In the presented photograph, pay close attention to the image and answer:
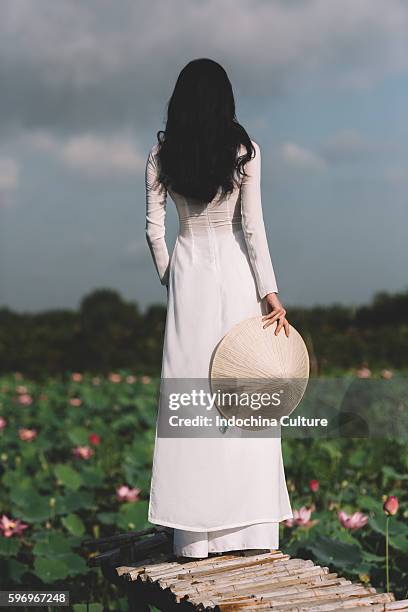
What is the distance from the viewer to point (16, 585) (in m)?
3.34

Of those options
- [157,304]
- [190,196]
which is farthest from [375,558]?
[157,304]

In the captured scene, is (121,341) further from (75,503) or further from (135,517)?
(135,517)

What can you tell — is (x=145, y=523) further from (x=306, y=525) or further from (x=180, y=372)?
(x=180, y=372)

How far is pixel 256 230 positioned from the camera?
275 cm

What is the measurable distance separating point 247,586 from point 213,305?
0.92 m

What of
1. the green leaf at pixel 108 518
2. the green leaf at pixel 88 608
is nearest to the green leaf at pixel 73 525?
the green leaf at pixel 108 518

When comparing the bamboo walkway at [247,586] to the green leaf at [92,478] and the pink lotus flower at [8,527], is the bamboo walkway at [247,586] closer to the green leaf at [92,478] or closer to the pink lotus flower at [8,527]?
the pink lotus flower at [8,527]

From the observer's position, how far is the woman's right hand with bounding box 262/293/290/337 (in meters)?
2.70

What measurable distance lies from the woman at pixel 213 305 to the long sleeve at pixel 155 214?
68 millimetres

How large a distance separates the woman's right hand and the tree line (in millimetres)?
7726

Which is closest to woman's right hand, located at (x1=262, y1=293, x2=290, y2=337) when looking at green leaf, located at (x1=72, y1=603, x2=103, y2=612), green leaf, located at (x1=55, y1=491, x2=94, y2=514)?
green leaf, located at (x1=72, y1=603, x2=103, y2=612)

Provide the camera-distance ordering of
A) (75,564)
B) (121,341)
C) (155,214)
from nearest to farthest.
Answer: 1. (155,214)
2. (75,564)
3. (121,341)

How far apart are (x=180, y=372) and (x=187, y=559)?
650 millimetres

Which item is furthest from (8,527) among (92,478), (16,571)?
(92,478)
